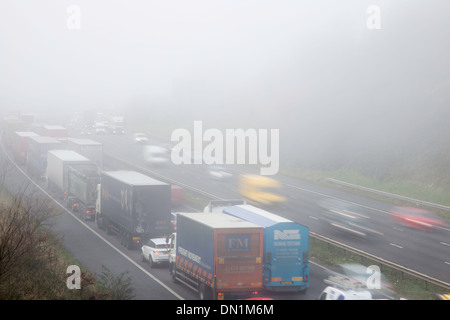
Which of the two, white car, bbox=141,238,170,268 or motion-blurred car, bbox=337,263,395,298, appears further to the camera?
white car, bbox=141,238,170,268

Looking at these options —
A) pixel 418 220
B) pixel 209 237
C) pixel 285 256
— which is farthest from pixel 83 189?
pixel 418 220

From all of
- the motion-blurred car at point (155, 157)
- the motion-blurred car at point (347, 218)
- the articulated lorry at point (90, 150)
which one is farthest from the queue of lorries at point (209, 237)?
the motion-blurred car at point (155, 157)

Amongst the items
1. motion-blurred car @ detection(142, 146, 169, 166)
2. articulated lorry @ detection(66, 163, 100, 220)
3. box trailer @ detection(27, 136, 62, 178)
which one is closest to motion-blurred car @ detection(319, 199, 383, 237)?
articulated lorry @ detection(66, 163, 100, 220)

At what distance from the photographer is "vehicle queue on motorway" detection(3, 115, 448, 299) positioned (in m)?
26.0

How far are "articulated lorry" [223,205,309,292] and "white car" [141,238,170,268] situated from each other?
7025 millimetres

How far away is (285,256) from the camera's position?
27.7 metres

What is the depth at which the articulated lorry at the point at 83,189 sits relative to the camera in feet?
152

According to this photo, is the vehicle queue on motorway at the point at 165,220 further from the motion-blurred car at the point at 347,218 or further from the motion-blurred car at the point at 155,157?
the motion-blurred car at the point at 155,157

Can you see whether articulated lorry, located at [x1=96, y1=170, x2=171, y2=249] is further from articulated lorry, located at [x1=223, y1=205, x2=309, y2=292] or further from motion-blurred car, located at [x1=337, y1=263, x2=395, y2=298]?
motion-blurred car, located at [x1=337, y1=263, x2=395, y2=298]

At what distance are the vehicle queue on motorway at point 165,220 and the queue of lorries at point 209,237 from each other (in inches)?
1.7

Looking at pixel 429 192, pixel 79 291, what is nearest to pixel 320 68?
pixel 429 192

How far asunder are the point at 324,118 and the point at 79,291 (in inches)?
2905

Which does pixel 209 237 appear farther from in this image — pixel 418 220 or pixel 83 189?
pixel 418 220
